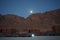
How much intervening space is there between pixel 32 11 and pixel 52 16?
72 centimetres

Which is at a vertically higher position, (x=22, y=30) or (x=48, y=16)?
(x=48, y=16)

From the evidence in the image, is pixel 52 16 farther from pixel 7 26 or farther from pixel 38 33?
pixel 7 26

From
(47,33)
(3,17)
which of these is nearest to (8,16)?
(3,17)

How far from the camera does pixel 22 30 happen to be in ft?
20.4

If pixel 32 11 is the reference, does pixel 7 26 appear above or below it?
below

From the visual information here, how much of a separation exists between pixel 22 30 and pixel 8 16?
2.34 feet

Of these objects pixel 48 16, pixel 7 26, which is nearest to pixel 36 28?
pixel 48 16

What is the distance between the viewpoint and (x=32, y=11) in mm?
6070

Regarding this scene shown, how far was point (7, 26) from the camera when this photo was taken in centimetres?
618

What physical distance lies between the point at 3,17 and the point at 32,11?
1051 millimetres

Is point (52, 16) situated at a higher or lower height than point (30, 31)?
higher

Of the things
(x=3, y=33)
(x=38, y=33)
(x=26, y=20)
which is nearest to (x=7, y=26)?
(x=3, y=33)

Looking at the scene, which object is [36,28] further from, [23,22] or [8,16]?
[8,16]

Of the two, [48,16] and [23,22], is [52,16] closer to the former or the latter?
[48,16]
